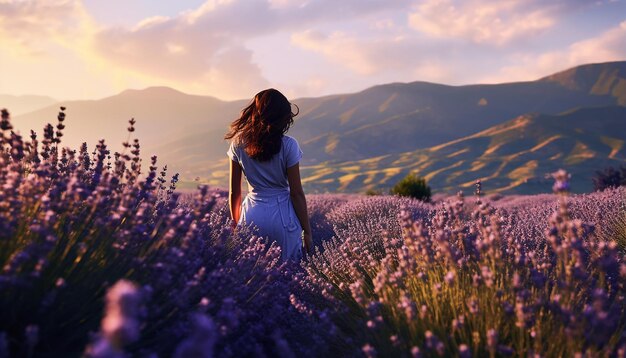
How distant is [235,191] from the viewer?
5.04 m

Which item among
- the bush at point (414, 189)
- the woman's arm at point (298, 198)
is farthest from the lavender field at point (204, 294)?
the bush at point (414, 189)

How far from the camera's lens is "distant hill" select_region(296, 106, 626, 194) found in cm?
7494

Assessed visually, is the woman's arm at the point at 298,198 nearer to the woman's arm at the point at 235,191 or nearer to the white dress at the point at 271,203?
the white dress at the point at 271,203

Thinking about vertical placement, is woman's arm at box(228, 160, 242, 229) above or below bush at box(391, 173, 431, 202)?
above

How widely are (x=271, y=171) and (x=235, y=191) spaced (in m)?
0.52

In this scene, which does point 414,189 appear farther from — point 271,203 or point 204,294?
point 204,294

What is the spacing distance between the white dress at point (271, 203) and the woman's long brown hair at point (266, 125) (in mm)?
114

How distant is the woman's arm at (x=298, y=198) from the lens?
4.66 meters

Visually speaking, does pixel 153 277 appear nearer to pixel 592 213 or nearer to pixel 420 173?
pixel 592 213

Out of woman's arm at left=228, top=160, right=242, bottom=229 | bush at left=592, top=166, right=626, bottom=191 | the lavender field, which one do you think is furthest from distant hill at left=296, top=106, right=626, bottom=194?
the lavender field

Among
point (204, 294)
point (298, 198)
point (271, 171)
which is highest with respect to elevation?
point (271, 171)

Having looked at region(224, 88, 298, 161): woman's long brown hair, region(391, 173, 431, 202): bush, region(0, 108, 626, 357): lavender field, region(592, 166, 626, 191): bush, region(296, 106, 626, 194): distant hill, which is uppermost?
region(224, 88, 298, 161): woman's long brown hair

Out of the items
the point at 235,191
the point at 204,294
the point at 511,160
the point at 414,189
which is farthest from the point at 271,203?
the point at 511,160

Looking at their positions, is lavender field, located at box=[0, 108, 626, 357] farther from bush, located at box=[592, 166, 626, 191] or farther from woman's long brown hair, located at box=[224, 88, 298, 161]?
bush, located at box=[592, 166, 626, 191]
